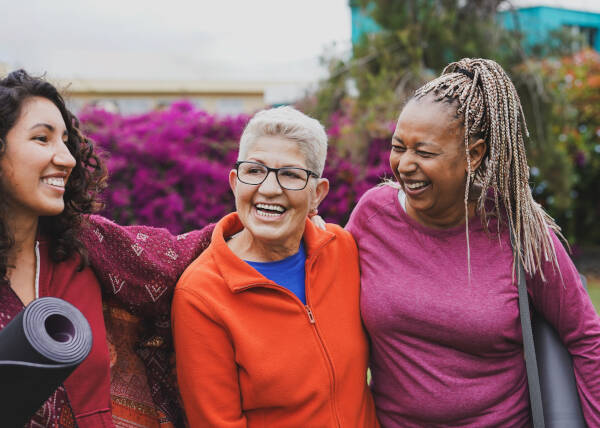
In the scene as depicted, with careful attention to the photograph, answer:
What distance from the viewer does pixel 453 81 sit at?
7.73 ft

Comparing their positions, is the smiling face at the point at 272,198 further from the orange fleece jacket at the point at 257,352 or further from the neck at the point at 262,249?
the orange fleece jacket at the point at 257,352

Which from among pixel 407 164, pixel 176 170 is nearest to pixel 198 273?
pixel 407 164

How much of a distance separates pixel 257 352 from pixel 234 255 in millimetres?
374

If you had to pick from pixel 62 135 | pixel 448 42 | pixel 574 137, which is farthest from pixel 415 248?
Answer: pixel 574 137

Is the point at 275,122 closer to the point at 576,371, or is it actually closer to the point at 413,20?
the point at 576,371

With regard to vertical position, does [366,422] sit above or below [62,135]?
below

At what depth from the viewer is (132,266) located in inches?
92.2

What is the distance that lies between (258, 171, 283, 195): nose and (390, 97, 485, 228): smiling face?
1.58 ft

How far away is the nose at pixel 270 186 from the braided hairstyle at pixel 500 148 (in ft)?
2.12

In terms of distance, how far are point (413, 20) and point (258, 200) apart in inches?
253

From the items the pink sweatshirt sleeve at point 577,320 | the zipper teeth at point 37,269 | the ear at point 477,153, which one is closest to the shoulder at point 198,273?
the zipper teeth at point 37,269

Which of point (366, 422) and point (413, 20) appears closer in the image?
point (366, 422)

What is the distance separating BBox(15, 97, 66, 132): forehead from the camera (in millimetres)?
2000

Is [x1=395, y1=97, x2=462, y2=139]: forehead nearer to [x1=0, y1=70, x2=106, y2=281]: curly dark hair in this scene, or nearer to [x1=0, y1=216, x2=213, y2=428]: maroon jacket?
[x1=0, y1=216, x2=213, y2=428]: maroon jacket
